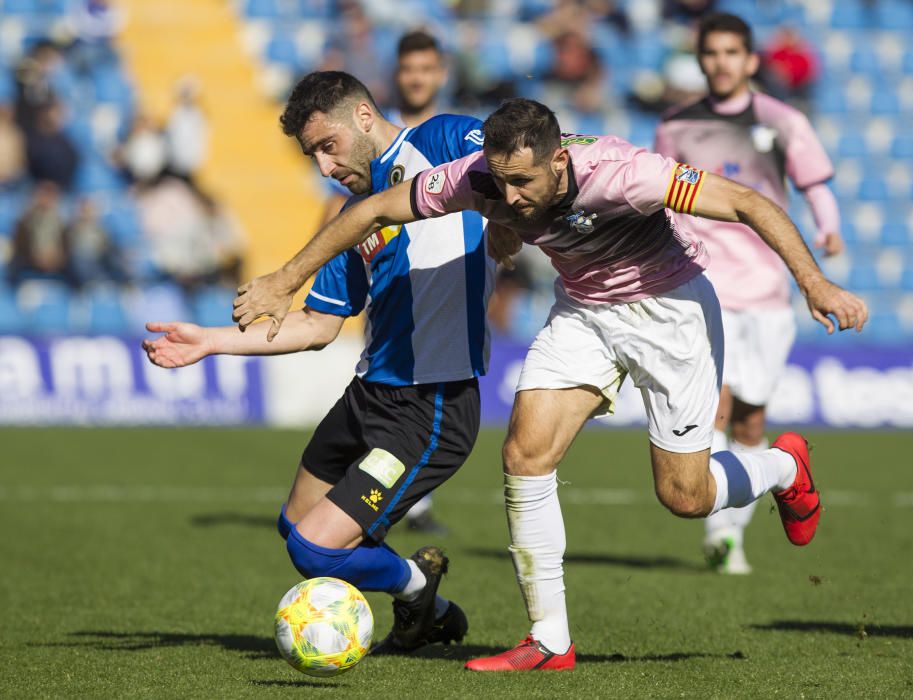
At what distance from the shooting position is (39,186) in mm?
17781

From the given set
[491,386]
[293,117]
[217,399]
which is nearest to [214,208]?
[217,399]

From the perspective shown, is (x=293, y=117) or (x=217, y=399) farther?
(x=217, y=399)

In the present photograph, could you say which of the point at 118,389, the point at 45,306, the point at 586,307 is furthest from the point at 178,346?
the point at 45,306

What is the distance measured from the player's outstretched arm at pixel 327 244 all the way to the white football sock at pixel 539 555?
1076mm

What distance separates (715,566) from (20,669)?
413 cm

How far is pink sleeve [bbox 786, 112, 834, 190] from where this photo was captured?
798 centimetres

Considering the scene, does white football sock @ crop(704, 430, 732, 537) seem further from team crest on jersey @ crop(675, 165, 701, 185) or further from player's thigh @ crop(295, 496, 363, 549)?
team crest on jersey @ crop(675, 165, 701, 185)

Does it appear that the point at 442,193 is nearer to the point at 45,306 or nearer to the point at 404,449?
the point at 404,449

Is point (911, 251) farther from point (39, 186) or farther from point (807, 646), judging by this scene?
point (807, 646)

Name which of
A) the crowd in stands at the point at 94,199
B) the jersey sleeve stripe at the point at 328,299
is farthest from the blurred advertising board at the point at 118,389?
the jersey sleeve stripe at the point at 328,299

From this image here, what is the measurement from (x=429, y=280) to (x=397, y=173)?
16.7 inches

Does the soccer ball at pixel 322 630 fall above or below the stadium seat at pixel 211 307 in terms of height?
above

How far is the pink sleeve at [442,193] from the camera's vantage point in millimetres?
4848

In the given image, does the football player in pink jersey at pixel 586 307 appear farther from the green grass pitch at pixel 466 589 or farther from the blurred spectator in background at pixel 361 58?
the blurred spectator in background at pixel 361 58
